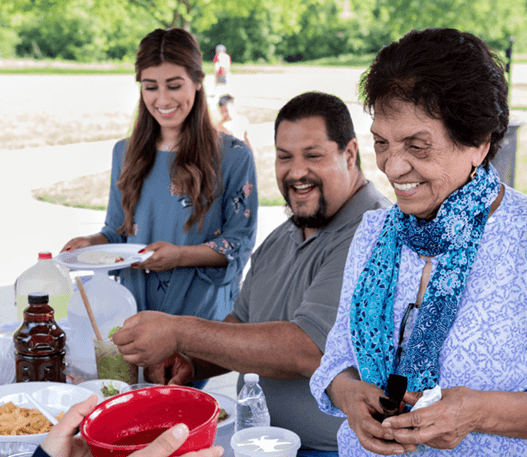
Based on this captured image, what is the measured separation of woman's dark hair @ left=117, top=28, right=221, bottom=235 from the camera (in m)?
2.71

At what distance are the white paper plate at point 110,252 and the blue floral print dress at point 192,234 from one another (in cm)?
29

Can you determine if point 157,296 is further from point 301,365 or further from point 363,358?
point 363,358

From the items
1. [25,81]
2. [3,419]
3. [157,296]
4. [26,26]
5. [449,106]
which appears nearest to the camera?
[449,106]

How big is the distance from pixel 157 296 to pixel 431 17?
32.1ft

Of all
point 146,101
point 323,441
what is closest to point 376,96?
point 323,441

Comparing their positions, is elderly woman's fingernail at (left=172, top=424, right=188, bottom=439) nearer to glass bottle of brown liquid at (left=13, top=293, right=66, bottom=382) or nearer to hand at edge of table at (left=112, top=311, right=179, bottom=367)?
hand at edge of table at (left=112, top=311, right=179, bottom=367)

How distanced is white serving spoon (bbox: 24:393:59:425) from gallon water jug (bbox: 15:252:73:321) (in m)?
0.64

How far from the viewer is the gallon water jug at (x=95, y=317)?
1993 mm

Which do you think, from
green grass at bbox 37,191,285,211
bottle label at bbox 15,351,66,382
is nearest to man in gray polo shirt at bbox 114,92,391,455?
bottle label at bbox 15,351,66,382

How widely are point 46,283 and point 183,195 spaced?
67 centimetres

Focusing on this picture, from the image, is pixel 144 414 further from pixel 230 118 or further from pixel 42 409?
pixel 230 118

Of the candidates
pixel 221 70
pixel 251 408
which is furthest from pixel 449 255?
pixel 221 70

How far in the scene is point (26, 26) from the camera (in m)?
23.3

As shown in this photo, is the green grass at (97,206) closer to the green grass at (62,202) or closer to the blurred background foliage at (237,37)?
the green grass at (62,202)
